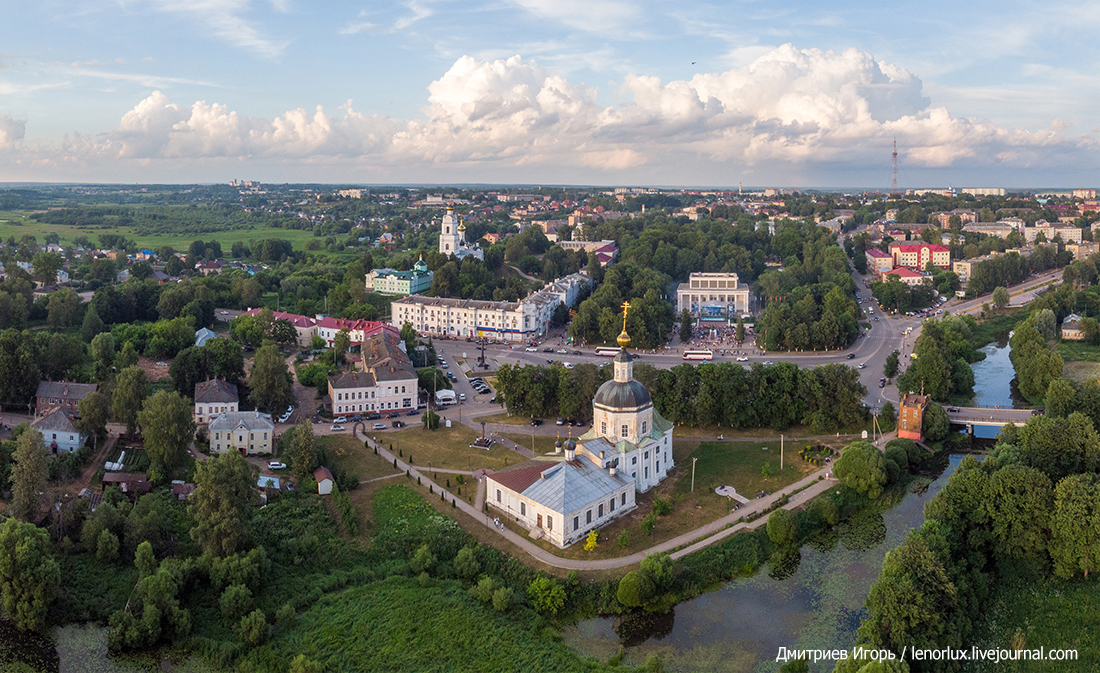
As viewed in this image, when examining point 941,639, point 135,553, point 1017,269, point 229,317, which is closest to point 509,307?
point 229,317

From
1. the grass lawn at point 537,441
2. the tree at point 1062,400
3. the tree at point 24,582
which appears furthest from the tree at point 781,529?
the tree at point 24,582

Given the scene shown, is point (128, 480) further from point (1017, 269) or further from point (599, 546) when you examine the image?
point (1017, 269)

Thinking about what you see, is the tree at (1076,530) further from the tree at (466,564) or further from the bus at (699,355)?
the bus at (699,355)

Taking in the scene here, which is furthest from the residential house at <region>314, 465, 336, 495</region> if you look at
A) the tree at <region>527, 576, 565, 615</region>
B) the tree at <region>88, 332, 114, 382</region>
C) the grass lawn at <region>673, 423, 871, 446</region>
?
the tree at <region>88, 332, 114, 382</region>

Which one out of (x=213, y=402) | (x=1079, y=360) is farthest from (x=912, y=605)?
(x=1079, y=360)

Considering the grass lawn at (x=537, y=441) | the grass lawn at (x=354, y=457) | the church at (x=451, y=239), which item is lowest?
the grass lawn at (x=354, y=457)

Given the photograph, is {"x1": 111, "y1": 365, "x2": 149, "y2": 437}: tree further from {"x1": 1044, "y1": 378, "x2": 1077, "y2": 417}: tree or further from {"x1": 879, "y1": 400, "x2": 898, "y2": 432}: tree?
{"x1": 1044, "y1": 378, "x2": 1077, "y2": 417}: tree
